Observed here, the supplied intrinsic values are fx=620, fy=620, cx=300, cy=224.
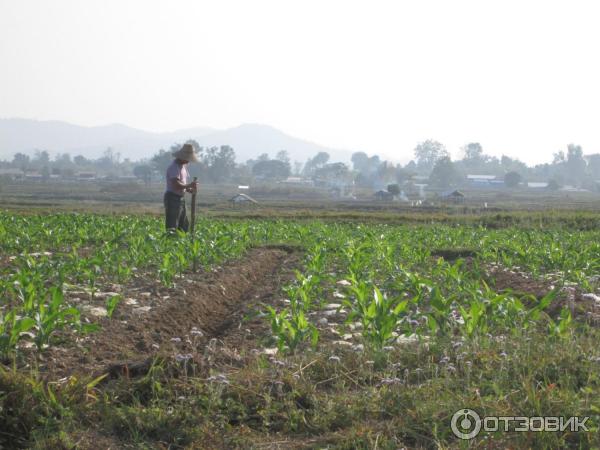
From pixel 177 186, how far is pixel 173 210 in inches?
23.0

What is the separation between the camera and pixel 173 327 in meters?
5.54

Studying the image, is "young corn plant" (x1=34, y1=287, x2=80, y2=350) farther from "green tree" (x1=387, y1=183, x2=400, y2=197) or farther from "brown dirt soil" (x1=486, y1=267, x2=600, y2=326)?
"green tree" (x1=387, y1=183, x2=400, y2=197)

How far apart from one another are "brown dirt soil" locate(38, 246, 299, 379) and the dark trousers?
1.81m

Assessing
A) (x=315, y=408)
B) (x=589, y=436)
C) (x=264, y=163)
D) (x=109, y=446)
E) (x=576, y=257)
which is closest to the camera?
(x=589, y=436)

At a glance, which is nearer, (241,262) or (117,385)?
(117,385)

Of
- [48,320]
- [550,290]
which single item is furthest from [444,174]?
[48,320]

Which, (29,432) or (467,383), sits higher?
(467,383)

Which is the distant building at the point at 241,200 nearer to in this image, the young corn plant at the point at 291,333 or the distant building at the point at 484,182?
the young corn plant at the point at 291,333

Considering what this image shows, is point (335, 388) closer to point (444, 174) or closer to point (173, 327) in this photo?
point (173, 327)

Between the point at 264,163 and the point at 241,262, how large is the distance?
142m

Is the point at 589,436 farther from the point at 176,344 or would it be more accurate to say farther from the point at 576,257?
the point at 576,257

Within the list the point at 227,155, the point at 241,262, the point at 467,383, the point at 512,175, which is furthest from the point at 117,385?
the point at 227,155

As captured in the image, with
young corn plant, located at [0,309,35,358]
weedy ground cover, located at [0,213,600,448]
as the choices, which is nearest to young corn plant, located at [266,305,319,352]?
weedy ground cover, located at [0,213,600,448]

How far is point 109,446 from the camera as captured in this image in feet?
9.64
